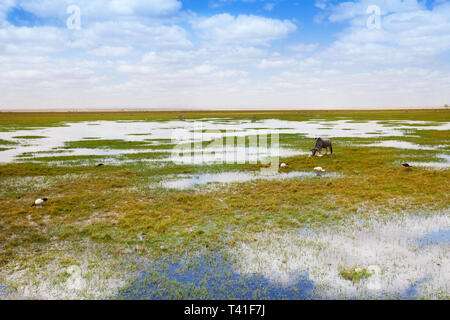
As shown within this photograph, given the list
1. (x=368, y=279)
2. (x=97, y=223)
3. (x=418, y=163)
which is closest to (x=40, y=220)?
(x=97, y=223)

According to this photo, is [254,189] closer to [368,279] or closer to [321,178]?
[321,178]

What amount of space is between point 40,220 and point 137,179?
7.22m

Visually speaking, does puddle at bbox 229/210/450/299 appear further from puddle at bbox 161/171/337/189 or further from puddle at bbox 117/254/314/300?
puddle at bbox 161/171/337/189

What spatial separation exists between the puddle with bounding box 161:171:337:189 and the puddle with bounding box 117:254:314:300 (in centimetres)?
892

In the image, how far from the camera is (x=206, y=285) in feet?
23.6

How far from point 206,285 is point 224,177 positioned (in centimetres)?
1195

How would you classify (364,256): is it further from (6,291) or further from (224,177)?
(224,177)

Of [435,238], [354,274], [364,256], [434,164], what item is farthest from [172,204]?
[434,164]

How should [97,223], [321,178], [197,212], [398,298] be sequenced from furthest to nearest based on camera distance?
[321,178], [197,212], [97,223], [398,298]

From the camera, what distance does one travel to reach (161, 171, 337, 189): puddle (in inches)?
679

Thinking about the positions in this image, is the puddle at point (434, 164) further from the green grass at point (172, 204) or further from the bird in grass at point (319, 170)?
the bird in grass at point (319, 170)

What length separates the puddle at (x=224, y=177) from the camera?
56.6 feet

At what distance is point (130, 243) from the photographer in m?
9.59

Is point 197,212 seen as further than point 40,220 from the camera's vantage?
Yes
